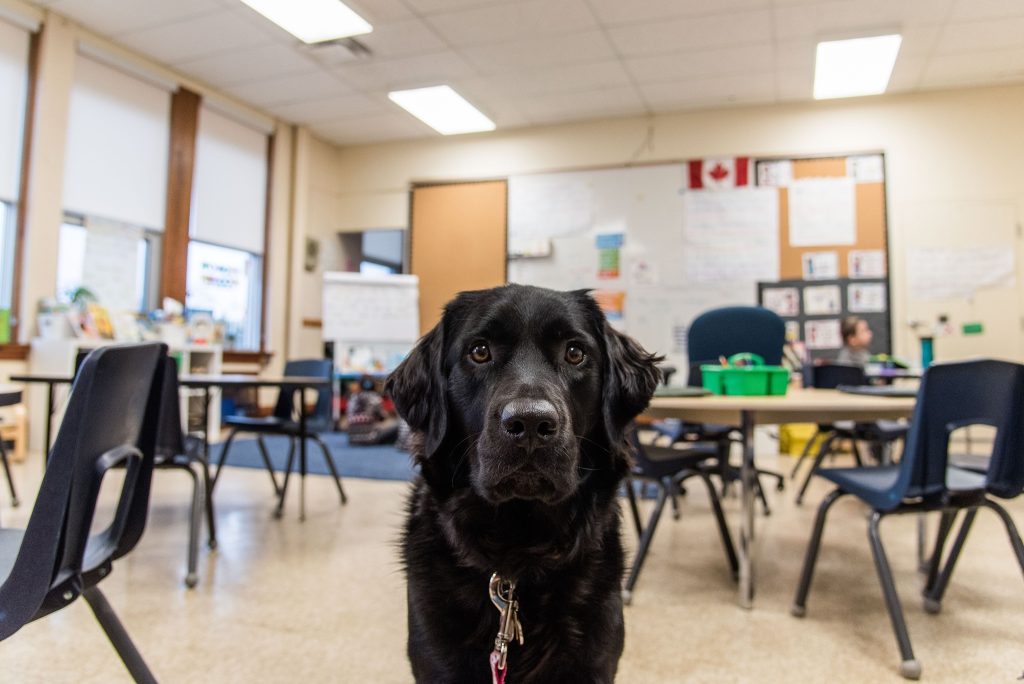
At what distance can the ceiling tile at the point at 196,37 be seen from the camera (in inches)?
178

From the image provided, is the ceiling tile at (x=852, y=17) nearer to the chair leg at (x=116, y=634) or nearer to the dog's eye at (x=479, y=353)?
the dog's eye at (x=479, y=353)

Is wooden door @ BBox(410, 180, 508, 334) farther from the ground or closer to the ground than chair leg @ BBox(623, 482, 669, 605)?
farther from the ground

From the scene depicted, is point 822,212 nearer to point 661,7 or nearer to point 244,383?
point 661,7

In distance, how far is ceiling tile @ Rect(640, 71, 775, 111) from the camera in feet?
17.4

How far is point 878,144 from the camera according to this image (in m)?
5.50

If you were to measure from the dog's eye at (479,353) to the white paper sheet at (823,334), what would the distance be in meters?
5.24

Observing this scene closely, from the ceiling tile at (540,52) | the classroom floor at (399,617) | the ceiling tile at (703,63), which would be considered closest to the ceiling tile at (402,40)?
the ceiling tile at (540,52)

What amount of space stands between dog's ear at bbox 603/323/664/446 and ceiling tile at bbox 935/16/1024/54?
477 cm

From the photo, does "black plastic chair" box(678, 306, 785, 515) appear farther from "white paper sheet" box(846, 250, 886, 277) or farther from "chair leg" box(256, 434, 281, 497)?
"white paper sheet" box(846, 250, 886, 277)

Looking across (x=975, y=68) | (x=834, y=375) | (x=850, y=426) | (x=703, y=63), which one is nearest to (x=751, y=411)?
(x=834, y=375)

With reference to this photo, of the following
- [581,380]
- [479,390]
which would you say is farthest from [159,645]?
[581,380]

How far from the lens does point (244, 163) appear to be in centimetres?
629

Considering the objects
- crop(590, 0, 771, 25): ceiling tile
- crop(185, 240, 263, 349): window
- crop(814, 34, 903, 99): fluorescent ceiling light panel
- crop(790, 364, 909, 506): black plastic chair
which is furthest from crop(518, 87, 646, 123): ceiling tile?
crop(790, 364, 909, 506): black plastic chair

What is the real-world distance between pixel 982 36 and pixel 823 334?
248cm
